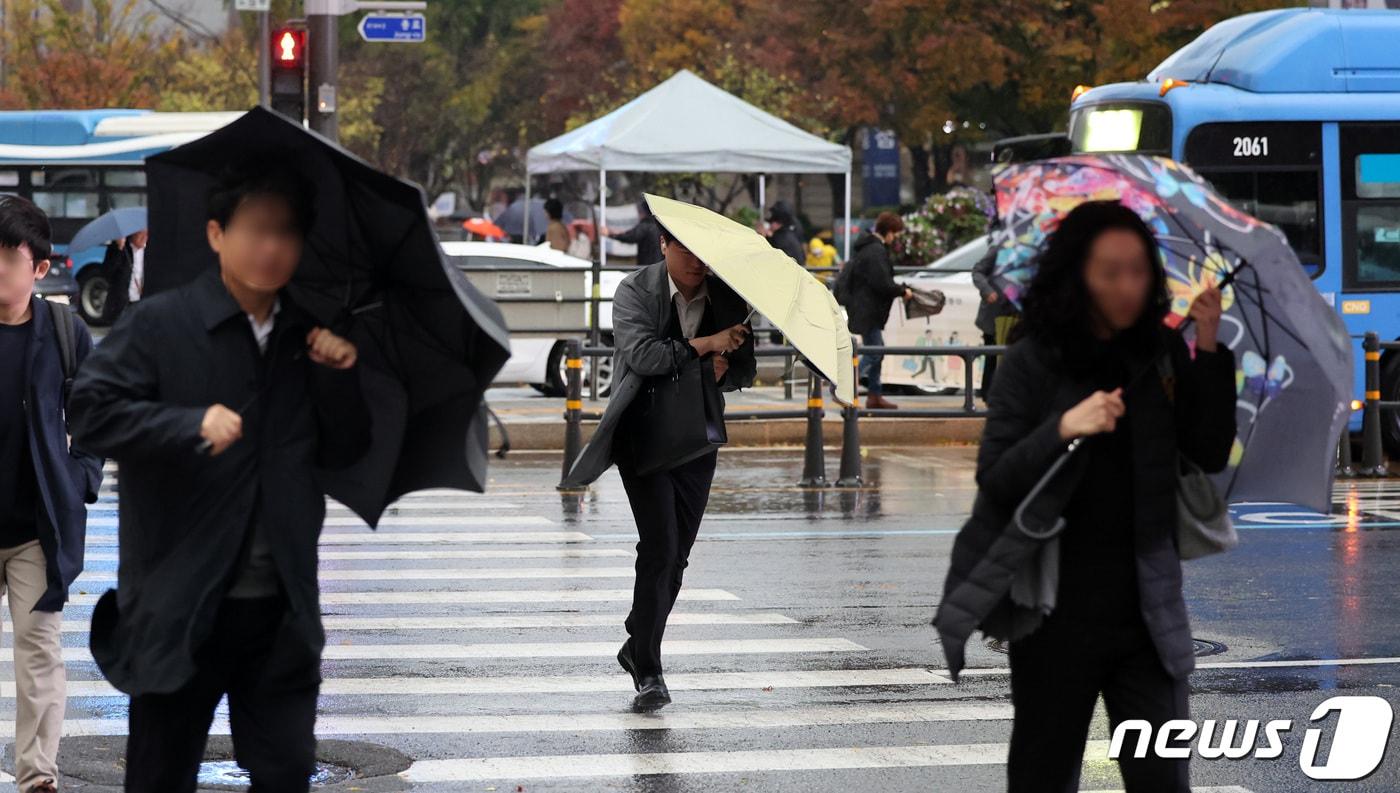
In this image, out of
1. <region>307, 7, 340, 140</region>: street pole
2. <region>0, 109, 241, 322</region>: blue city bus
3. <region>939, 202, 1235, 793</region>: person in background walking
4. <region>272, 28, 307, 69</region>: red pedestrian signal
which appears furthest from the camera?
<region>0, 109, 241, 322</region>: blue city bus

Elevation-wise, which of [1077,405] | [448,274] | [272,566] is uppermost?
[448,274]

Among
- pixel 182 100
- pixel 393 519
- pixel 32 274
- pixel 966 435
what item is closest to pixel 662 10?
pixel 182 100

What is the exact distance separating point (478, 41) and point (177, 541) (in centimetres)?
7595

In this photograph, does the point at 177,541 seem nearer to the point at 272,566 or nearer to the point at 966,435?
the point at 272,566

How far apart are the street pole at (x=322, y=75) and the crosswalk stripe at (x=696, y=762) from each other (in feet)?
41.6

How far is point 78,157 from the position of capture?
37500 mm

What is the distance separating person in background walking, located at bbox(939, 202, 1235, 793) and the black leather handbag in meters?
3.43

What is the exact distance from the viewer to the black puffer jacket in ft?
65.2

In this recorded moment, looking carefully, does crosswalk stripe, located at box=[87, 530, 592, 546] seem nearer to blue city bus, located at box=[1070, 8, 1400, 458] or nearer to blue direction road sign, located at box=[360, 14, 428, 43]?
blue city bus, located at box=[1070, 8, 1400, 458]

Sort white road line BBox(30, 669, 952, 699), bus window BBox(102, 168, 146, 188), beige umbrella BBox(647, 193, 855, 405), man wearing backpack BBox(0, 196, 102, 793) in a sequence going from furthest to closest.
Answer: bus window BBox(102, 168, 146, 188)
white road line BBox(30, 669, 952, 699)
beige umbrella BBox(647, 193, 855, 405)
man wearing backpack BBox(0, 196, 102, 793)

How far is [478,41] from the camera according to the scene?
78750 millimetres

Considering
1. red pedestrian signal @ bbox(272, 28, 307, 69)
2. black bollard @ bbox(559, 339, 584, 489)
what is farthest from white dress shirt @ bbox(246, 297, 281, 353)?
red pedestrian signal @ bbox(272, 28, 307, 69)

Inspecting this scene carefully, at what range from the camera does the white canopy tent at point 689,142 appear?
2562 centimetres

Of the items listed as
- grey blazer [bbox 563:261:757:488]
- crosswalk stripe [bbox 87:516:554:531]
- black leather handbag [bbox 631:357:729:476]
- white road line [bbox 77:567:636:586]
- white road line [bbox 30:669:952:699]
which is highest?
grey blazer [bbox 563:261:757:488]
